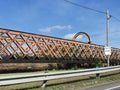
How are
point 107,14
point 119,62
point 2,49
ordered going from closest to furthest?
point 107,14
point 2,49
point 119,62

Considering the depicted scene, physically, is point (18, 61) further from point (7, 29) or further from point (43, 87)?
point (43, 87)

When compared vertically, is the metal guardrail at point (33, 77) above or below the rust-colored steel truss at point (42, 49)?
below

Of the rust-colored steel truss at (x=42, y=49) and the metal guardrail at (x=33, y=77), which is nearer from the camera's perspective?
the metal guardrail at (x=33, y=77)

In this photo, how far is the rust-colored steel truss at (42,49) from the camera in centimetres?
2995

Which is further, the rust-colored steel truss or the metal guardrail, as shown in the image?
the rust-colored steel truss

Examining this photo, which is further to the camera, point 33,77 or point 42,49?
point 42,49

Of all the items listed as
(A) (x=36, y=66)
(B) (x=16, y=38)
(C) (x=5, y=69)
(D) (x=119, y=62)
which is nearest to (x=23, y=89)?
(C) (x=5, y=69)

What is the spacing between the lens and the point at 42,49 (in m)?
35.6

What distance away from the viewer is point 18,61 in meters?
30.5

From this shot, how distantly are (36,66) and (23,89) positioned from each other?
20.9m

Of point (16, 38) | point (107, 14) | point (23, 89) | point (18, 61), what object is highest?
point (107, 14)

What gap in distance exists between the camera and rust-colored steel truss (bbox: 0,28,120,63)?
29953 millimetres

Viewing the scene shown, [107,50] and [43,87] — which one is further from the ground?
[107,50]

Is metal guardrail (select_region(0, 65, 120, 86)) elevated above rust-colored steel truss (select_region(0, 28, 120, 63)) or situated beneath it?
situated beneath
